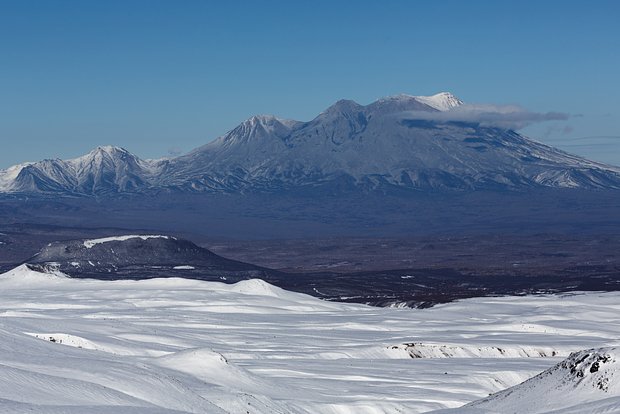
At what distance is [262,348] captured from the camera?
7194 centimetres

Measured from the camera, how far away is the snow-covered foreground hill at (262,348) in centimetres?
3747

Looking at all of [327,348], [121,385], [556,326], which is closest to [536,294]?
[556,326]

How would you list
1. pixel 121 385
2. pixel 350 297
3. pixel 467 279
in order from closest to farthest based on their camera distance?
pixel 121 385, pixel 350 297, pixel 467 279

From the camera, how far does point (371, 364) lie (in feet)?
213

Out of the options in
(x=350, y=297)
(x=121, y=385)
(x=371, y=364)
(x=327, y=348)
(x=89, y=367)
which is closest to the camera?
(x=121, y=385)

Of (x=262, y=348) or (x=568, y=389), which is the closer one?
(x=568, y=389)

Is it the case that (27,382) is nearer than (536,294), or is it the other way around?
(27,382)

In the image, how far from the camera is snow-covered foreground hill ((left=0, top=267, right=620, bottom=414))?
37469mm

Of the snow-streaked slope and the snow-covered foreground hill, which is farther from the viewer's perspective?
the snow-covered foreground hill

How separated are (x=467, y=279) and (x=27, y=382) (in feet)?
515

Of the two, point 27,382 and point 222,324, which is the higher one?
point 27,382

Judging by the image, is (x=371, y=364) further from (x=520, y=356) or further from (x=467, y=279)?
(x=467, y=279)

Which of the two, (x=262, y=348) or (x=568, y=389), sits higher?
(x=568, y=389)

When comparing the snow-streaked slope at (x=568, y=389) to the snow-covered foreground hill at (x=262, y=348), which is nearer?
the snow-streaked slope at (x=568, y=389)
